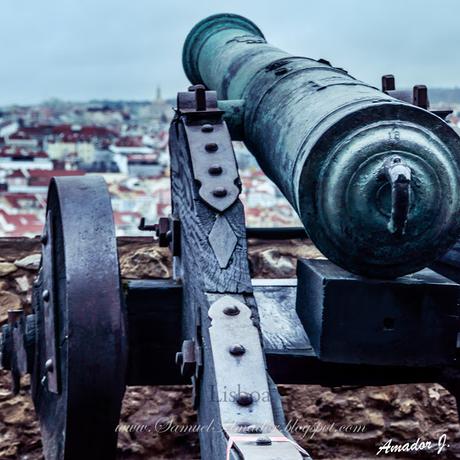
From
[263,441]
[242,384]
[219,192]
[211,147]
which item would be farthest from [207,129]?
[263,441]

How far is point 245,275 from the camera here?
1.85m

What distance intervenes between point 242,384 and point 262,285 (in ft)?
2.12

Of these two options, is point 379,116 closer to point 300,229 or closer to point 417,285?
point 417,285

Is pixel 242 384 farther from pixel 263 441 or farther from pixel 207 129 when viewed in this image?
pixel 207 129

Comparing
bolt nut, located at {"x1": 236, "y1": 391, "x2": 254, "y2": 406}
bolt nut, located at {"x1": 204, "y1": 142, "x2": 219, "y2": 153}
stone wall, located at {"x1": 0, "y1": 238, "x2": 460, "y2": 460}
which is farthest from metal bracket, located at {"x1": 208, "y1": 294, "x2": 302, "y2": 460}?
stone wall, located at {"x1": 0, "y1": 238, "x2": 460, "y2": 460}

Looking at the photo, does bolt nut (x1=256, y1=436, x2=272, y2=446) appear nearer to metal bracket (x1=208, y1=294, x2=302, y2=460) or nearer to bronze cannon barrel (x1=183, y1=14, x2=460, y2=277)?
metal bracket (x1=208, y1=294, x2=302, y2=460)

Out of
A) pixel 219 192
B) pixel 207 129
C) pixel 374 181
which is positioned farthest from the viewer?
pixel 207 129

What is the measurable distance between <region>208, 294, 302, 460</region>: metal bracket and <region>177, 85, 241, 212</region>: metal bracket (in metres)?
0.23

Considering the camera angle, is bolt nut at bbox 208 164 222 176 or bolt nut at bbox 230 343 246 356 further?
bolt nut at bbox 208 164 222 176

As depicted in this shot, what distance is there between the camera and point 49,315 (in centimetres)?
194

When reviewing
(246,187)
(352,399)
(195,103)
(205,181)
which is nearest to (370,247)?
(205,181)

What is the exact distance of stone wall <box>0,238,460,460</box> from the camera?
3.39m

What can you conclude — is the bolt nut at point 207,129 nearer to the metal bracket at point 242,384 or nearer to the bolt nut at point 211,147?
the bolt nut at point 211,147

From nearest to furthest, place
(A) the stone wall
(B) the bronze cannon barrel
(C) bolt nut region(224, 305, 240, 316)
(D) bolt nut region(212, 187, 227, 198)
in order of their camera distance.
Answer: (B) the bronze cannon barrel, (C) bolt nut region(224, 305, 240, 316), (D) bolt nut region(212, 187, 227, 198), (A) the stone wall
